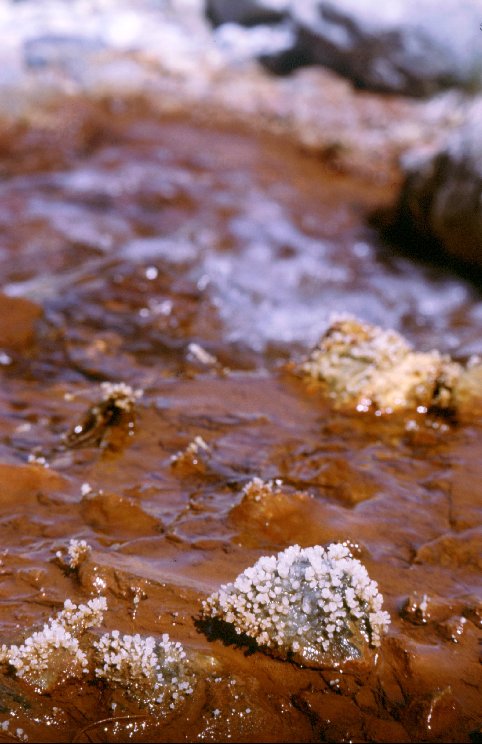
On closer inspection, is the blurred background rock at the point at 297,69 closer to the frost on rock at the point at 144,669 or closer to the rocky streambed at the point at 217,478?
the rocky streambed at the point at 217,478

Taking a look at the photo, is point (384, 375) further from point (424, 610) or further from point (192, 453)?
point (424, 610)

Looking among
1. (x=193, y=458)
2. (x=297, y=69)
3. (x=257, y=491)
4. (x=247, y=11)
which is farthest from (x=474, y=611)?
(x=247, y=11)

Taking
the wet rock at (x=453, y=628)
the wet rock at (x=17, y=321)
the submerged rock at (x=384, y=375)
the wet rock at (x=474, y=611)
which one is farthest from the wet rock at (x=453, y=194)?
the wet rock at (x=453, y=628)

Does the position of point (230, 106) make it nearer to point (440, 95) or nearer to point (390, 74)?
point (390, 74)

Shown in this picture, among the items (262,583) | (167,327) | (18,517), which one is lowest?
(167,327)

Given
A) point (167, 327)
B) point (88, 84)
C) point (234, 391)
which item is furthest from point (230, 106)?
point (234, 391)

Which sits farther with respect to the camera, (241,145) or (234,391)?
(241,145)
